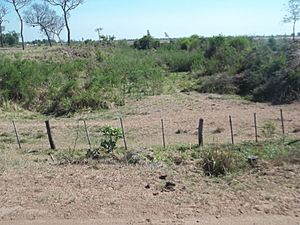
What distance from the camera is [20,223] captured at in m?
6.73

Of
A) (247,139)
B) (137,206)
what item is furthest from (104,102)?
(137,206)

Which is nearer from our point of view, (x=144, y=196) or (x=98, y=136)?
(x=144, y=196)

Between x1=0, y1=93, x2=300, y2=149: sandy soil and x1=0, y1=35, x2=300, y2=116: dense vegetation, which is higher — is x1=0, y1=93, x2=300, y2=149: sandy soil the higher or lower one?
the lower one

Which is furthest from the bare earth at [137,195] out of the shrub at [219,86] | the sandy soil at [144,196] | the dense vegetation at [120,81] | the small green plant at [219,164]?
the shrub at [219,86]

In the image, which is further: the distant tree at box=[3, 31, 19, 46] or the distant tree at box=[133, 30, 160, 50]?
the distant tree at box=[3, 31, 19, 46]

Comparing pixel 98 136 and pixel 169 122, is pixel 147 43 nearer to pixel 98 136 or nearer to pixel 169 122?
pixel 169 122

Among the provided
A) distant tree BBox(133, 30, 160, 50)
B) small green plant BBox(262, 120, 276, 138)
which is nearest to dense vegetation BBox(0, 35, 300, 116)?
small green plant BBox(262, 120, 276, 138)

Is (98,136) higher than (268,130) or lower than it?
higher

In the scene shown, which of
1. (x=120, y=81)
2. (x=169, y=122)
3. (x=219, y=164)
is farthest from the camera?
(x=120, y=81)

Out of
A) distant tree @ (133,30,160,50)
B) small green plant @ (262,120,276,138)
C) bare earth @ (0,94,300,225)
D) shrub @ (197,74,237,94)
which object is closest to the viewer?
bare earth @ (0,94,300,225)

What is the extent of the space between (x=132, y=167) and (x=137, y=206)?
2566 millimetres

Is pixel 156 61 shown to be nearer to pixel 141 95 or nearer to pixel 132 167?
pixel 141 95

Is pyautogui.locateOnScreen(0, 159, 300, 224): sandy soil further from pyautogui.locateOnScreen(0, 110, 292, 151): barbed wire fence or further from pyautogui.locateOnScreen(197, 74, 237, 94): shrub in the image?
pyautogui.locateOnScreen(197, 74, 237, 94): shrub

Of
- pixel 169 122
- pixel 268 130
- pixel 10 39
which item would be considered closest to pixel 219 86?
pixel 169 122
